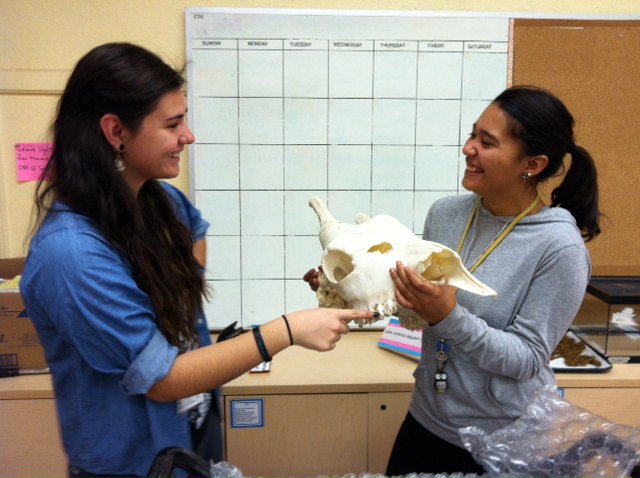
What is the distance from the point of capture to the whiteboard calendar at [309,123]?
2023 mm

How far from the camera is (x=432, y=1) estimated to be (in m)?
2.05

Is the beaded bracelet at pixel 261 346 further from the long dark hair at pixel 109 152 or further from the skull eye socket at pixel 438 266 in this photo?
the skull eye socket at pixel 438 266

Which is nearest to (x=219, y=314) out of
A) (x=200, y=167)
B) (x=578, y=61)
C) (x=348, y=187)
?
(x=200, y=167)

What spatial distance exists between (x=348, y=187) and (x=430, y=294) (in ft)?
3.74

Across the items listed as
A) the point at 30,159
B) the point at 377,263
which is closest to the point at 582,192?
the point at 377,263

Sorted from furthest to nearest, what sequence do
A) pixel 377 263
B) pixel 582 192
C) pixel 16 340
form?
pixel 16 340 < pixel 582 192 < pixel 377 263

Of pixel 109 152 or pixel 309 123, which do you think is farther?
pixel 309 123

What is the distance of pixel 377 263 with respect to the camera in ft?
3.74

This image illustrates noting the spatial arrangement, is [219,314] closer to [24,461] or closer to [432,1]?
[24,461]

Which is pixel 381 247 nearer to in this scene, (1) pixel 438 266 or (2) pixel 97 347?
(1) pixel 438 266

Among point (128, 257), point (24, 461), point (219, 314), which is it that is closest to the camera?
point (128, 257)

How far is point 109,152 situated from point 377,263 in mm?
619

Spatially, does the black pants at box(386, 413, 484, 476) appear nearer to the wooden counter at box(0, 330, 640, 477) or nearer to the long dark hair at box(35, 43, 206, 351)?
the wooden counter at box(0, 330, 640, 477)

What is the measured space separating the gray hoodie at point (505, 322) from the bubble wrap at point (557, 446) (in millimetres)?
144
